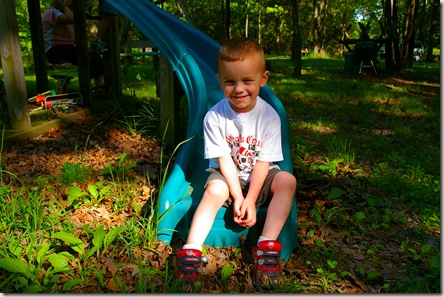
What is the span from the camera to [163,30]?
2809 mm

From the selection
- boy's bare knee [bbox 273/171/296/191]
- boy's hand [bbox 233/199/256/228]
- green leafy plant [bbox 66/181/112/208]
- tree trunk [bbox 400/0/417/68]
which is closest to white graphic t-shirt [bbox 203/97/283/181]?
boy's bare knee [bbox 273/171/296/191]

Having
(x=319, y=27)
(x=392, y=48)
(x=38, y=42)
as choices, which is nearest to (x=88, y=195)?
(x=38, y=42)

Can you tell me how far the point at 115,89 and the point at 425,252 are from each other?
412cm

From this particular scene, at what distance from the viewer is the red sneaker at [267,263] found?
163 centimetres

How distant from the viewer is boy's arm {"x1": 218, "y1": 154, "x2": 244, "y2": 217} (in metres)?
1.85

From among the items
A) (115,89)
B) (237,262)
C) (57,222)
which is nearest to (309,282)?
(237,262)

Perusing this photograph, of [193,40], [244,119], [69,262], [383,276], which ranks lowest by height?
[383,276]

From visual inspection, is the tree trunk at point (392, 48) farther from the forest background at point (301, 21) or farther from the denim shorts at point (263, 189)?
the denim shorts at point (263, 189)

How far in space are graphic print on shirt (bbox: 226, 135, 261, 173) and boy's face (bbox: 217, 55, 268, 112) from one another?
0.19 meters

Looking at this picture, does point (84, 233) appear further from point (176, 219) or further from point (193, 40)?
point (193, 40)

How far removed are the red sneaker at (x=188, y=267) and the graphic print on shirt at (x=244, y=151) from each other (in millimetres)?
574

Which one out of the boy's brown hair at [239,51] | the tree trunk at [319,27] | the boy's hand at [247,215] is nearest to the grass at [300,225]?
the boy's hand at [247,215]

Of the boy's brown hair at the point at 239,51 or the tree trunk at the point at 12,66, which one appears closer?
the boy's brown hair at the point at 239,51

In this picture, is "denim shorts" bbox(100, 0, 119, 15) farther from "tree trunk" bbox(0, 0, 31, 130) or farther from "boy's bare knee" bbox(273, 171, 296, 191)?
"boy's bare knee" bbox(273, 171, 296, 191)
